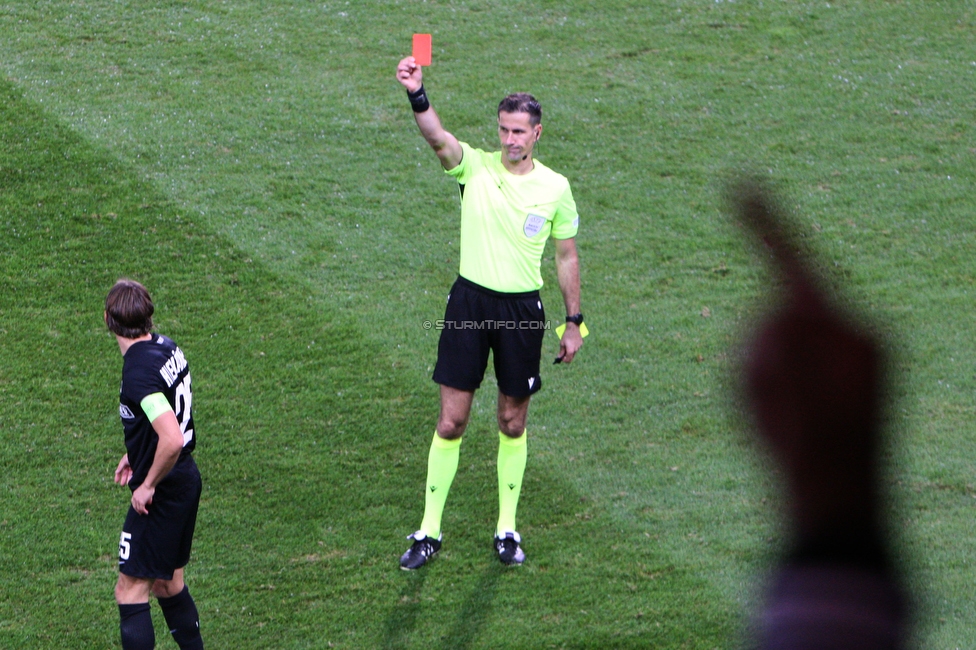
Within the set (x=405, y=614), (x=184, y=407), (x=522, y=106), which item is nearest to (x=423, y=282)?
(x=522, y=106)

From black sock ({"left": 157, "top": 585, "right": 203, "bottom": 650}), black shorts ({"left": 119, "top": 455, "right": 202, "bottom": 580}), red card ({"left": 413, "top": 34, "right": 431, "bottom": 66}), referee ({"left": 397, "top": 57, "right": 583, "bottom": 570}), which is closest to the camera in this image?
black shorts ({"left": 119, "top": 455, "right": 202, "bottom": 580})

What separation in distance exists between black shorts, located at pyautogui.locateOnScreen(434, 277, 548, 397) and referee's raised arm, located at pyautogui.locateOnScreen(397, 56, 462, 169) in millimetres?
665

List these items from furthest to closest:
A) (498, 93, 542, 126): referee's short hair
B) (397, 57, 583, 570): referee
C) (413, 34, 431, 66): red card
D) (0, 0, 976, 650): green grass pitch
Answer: (0, 0, 976, 650): green grass pitch → (397, 57, 583, 570): referee → (498, 93, 542, 126): referee's short hair → (413, 34, 431, 66): red card

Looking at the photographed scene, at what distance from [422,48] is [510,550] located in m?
2.68

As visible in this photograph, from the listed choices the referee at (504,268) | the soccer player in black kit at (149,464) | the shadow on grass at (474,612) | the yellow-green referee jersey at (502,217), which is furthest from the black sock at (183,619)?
the yellow-green referee jersey at (502,217)

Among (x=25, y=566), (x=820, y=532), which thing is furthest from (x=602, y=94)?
(x=820, y=532)

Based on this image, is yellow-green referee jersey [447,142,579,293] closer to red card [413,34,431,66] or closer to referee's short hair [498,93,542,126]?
referee's short hair [498,93,542,126]

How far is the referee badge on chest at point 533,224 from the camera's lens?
5188mm

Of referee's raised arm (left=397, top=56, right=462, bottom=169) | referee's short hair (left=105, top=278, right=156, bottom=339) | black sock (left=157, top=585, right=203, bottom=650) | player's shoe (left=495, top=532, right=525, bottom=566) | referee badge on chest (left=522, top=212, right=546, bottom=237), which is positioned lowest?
player's shoe (left=495, top=532, right=525, bottom=566)

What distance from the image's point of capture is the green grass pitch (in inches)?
213

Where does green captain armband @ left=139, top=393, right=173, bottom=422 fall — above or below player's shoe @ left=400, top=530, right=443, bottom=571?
above

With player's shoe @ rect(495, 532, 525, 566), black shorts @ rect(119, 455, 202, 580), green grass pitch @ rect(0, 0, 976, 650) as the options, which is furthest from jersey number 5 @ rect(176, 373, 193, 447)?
player's shoe @ rect(495, 532, 525, 566)

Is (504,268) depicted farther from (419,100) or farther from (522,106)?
(419,100)

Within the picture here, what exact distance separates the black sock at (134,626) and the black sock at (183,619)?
156 mm
